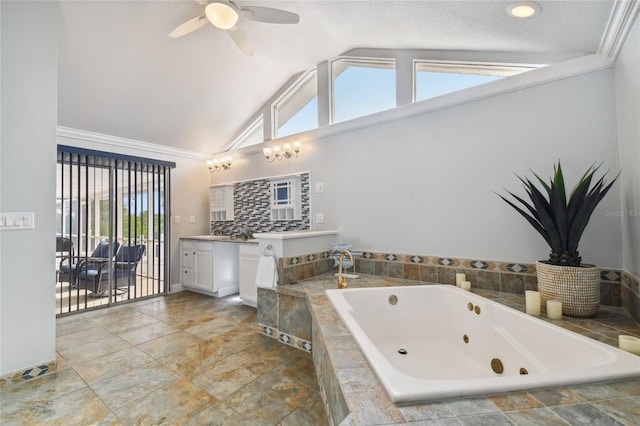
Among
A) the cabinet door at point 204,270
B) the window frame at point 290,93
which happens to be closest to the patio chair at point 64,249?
the cabinet door at point 204,270

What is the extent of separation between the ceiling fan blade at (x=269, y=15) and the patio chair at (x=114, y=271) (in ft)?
11.4

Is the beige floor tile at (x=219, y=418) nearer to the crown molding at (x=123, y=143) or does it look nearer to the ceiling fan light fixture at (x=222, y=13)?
the ceiling fan light fixture at (x=222, y=13)

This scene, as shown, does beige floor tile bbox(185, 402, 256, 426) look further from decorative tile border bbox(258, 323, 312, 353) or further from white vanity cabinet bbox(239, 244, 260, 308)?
white vanity cabinet bbox(239, 244, 260, 308)

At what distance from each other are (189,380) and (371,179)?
2.40 meters

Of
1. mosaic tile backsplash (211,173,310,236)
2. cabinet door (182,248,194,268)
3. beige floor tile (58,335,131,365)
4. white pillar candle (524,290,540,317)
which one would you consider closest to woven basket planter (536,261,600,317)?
white pillar candle (524,290,540,317)

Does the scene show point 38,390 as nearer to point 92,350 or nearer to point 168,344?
point 92,350

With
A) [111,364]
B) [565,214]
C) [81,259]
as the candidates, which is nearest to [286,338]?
[111,364]

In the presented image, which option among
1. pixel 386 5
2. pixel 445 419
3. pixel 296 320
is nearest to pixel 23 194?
pixel 296 320

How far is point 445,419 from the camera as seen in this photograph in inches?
31.6

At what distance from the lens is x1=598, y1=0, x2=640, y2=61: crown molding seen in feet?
4.66

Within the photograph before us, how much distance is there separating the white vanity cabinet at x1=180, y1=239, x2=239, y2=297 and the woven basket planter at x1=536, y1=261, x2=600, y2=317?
12.4ft

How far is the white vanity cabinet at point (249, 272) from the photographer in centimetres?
335

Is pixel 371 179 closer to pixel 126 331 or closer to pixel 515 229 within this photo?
pixel 515 229

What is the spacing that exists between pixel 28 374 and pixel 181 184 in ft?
A: 10.1
